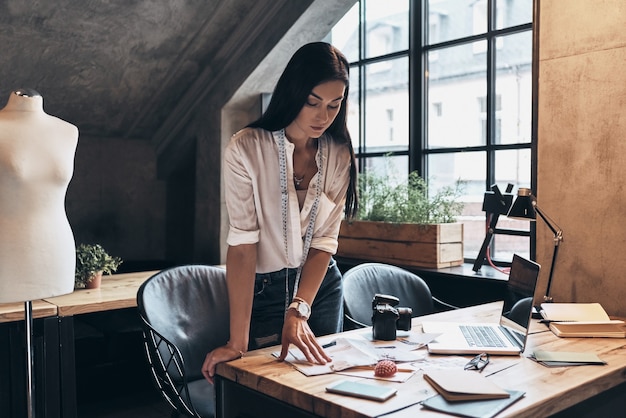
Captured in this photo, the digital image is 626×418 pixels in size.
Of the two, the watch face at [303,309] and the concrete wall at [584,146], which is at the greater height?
the concrete wall at [584,146]

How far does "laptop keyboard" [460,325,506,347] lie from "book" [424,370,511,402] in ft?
1.16

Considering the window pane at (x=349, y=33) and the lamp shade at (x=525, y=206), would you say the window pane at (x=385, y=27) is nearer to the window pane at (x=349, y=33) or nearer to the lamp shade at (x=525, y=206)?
the window pane at (x=349, y=33)

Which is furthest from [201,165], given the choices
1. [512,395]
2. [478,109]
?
[512,395]

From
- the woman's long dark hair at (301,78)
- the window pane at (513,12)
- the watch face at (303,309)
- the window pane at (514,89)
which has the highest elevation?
the window pane at (513,12)

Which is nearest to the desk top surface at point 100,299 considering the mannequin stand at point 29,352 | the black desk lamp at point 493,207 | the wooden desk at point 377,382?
the mannequin stand at point 29,352

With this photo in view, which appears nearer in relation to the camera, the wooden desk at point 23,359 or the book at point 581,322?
the book at point 581,322

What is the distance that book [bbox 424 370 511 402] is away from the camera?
56.2 inches

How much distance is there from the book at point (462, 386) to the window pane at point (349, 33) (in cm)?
367

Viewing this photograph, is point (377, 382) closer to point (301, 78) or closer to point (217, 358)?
point (217, 358)

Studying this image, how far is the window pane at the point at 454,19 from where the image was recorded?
4.00 m

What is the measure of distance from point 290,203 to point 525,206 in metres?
1.06

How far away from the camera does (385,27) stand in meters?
4.62

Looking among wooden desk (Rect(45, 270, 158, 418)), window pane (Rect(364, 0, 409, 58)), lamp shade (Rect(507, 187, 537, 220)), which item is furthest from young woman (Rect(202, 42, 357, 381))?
window pane (Rect(364, 0, 409, 58))

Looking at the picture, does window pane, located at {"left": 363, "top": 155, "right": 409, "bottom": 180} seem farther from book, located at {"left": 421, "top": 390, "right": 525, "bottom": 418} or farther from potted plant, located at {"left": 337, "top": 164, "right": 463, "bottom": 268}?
book, located at {"left": 421, "top": 390, "right": 525, "bottom": 418}
